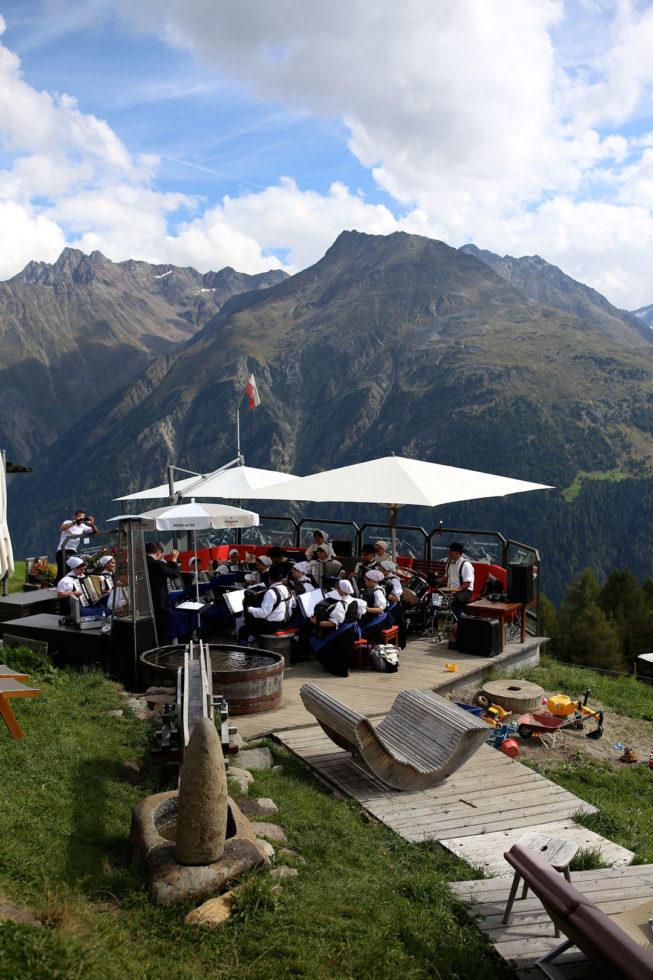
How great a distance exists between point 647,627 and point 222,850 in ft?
175

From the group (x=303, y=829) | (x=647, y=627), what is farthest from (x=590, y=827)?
(x=647, y=627)

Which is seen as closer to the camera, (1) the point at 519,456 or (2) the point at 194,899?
(2) the point at 194,899

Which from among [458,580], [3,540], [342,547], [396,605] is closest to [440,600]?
[458,580]

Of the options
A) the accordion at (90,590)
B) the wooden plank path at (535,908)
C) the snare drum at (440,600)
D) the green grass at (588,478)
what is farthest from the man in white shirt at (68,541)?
the green grass at (588,478)

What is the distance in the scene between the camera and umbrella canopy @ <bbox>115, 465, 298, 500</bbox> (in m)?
15.9

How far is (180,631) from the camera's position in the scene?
11641 mm

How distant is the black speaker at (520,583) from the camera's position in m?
12.0

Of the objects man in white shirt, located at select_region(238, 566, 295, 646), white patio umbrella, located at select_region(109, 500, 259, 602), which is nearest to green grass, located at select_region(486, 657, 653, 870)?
man in white shirt, located at select_region(238, 566, 295, 646)

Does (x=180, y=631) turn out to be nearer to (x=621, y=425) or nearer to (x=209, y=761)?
(x=209, y=761)

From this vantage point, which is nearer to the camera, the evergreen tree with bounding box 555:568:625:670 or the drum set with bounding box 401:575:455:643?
the drum set with bounding box 401:575:455:643

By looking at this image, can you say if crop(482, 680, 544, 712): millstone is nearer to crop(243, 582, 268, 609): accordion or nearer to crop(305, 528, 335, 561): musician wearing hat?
crop(243, 582, 268, 609): accordion

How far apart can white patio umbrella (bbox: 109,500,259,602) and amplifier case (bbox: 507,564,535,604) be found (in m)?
4.63

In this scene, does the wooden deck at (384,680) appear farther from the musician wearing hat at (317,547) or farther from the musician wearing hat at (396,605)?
the musician wearing hat at (317,547)

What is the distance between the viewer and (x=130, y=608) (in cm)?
918
